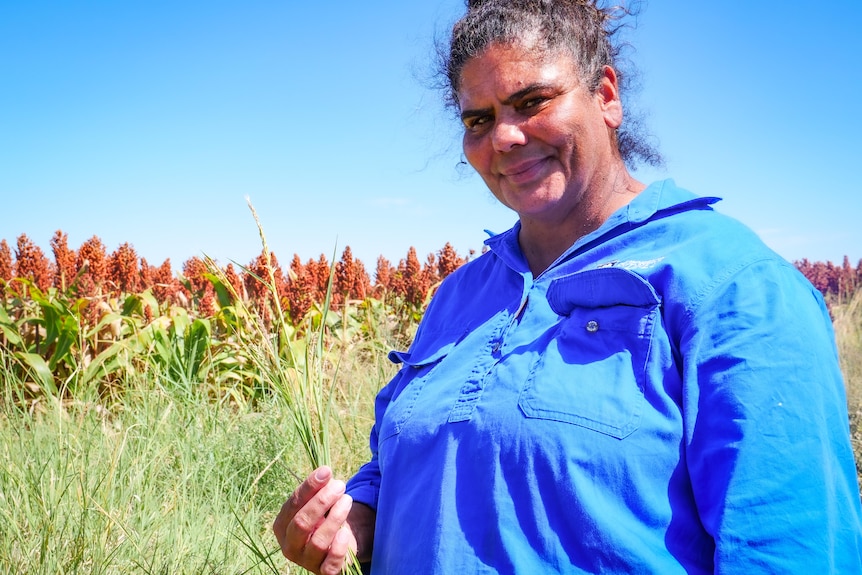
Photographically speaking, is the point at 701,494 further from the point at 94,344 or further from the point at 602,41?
the point at 94,344

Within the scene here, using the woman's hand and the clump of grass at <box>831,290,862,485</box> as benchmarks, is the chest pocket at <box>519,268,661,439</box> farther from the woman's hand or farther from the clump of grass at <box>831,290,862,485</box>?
the clump of grass at <box>831,290,862,485</box>

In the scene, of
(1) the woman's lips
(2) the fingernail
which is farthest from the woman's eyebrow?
(2) the fingernail

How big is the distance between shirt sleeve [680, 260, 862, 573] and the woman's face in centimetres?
55

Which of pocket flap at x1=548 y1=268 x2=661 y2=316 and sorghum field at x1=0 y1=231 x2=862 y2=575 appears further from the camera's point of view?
sorghum field at x1=0 y1=231 x2=862 y2=575

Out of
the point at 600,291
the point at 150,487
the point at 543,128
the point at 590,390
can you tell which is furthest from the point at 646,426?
the point at 150,487

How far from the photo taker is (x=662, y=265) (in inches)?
49.8

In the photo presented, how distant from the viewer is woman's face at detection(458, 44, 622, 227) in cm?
160

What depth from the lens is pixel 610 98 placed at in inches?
68.4

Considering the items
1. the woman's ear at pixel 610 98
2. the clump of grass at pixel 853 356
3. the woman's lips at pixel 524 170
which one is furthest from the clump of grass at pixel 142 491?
→ the clump of grass at pixel 853 356

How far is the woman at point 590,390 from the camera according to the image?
107cm

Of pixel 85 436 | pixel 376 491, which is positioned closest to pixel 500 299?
pixel 376 491

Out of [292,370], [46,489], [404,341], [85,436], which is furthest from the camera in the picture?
[404,341]

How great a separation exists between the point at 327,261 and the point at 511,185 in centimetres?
501

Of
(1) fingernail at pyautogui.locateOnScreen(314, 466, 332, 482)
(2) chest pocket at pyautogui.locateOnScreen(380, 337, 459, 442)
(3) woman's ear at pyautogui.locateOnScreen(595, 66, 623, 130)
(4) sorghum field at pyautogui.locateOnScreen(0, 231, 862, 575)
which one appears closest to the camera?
(1) fingernail at pyautogui.locateOnScreen(314, 466, 332, 482)
